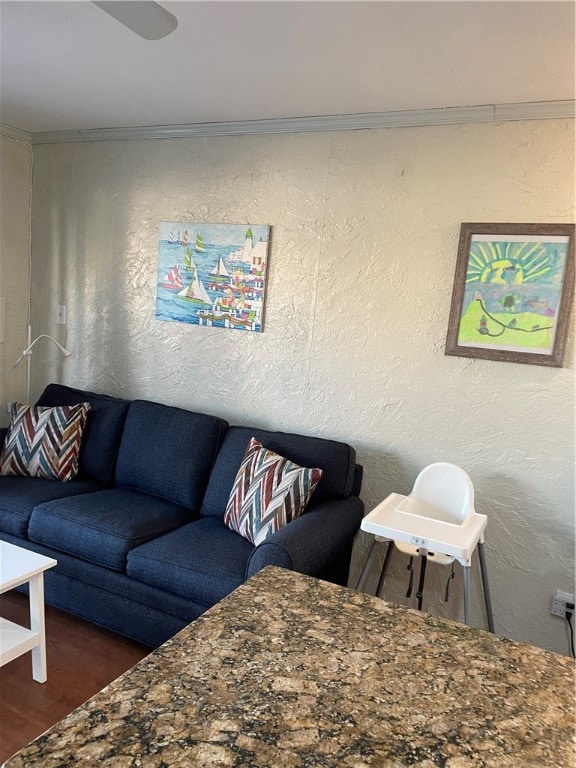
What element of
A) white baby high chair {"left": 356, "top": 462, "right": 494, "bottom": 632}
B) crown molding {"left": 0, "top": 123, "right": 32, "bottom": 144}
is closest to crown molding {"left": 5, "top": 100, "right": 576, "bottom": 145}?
crown molding {"left": 0, "top": 123, "right": 32, "bottom": 144}

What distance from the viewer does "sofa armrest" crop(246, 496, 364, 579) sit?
6.88 ft

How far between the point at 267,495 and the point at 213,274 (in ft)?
4.33

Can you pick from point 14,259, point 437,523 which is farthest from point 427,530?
point 14,259

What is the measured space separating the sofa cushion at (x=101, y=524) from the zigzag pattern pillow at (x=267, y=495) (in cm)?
35

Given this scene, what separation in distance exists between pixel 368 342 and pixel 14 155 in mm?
2599

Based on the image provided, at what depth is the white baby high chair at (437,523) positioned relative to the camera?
2.02 metres

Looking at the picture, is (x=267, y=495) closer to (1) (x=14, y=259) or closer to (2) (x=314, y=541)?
(2) (x=314, y=541)

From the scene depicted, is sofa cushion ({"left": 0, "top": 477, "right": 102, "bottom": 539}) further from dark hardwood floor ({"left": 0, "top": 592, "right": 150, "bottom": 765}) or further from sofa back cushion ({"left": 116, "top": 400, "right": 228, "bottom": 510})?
dark hardwood floor ({"left": 0, "top": 592, "right": 150, "bottom": 765})

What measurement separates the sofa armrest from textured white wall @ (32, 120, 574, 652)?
325 millimetres

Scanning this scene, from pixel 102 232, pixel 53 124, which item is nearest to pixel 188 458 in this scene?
pixel 102 232

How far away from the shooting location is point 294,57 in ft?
6.86

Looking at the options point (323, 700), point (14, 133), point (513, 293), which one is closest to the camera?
point (323, 700)

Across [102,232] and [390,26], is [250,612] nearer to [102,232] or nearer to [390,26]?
[390,26]

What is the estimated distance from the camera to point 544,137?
7.72 ft
